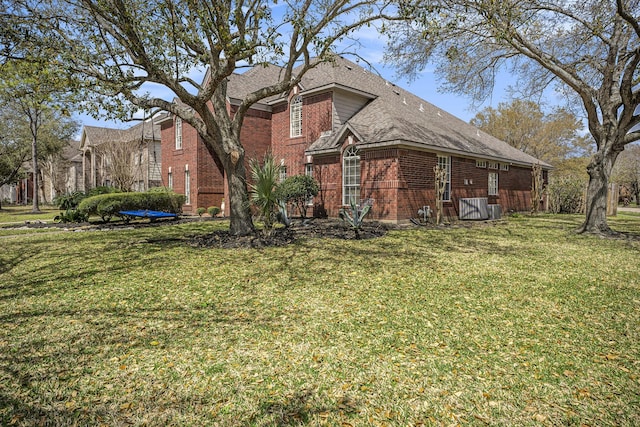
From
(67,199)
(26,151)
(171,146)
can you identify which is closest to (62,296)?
(67,199)

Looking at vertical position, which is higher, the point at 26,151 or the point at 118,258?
the point at 26,151

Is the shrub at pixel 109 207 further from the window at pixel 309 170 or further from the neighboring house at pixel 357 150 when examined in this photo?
the window at pixel 309 170

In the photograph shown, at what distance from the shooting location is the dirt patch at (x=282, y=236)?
9992 millimetres

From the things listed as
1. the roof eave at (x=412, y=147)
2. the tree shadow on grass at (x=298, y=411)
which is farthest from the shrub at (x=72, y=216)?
the tree shadow on grass at (x=298, y=411)

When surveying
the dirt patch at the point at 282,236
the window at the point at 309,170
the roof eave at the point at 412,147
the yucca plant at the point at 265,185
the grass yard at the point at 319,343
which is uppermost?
the roof eave at the point at 412,147

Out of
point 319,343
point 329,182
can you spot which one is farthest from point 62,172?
point 319,343

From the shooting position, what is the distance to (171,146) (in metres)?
24.2

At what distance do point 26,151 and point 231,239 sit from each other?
33952 mm

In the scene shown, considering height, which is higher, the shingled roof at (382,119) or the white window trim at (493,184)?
the shingled roof at (382,119)

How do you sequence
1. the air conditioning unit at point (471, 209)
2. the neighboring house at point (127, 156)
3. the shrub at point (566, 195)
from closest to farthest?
1. the air conditioning unit at point (471, 209)
2. the shrub at point (566, 195)
3. the neighboring house at point (127, 156)

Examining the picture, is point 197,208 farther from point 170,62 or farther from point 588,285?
point 588,285

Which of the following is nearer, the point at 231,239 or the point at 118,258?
the point at 118,258

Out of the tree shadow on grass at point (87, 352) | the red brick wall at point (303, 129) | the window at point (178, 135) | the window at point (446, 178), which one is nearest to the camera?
the tree shadow on grass at point (87, 352)

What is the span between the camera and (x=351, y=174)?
1639 centimetres
